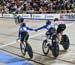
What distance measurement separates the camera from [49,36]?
13281 mm

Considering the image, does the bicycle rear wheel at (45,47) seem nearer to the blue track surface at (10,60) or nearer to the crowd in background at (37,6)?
the blue track surface at (10,60)

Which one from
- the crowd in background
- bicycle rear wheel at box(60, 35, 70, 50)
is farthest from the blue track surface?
the crowd in background

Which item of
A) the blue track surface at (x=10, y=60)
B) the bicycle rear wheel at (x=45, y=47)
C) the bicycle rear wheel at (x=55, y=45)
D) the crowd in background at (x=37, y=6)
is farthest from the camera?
the crowd in background at (x=37, y=6)

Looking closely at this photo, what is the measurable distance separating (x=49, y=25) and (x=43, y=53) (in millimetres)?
2057

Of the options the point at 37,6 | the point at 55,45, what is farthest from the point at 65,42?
the point at 37,6

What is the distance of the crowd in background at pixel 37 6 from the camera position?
29.8 metres

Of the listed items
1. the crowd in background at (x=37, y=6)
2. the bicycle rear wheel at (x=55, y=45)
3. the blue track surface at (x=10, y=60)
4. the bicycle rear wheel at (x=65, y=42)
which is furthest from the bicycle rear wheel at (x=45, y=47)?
the crowd in background at (x=37, y=6)

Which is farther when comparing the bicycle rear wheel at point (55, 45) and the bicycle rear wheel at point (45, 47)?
the bicycle rear wheel at point (45, 47)

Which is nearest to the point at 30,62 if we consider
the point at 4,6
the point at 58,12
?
the point at 58,12

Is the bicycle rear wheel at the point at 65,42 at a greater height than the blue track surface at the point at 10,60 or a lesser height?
Result: greater

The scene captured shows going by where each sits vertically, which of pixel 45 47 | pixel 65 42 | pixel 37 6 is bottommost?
pixel 45 47

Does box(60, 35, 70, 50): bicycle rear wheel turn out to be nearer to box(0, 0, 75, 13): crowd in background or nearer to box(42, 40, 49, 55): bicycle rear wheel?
box(42, 40, 49, 55): bicycle rear wheel

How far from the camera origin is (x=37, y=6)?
33.3m

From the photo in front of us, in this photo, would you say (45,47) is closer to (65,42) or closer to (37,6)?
(65,42)
